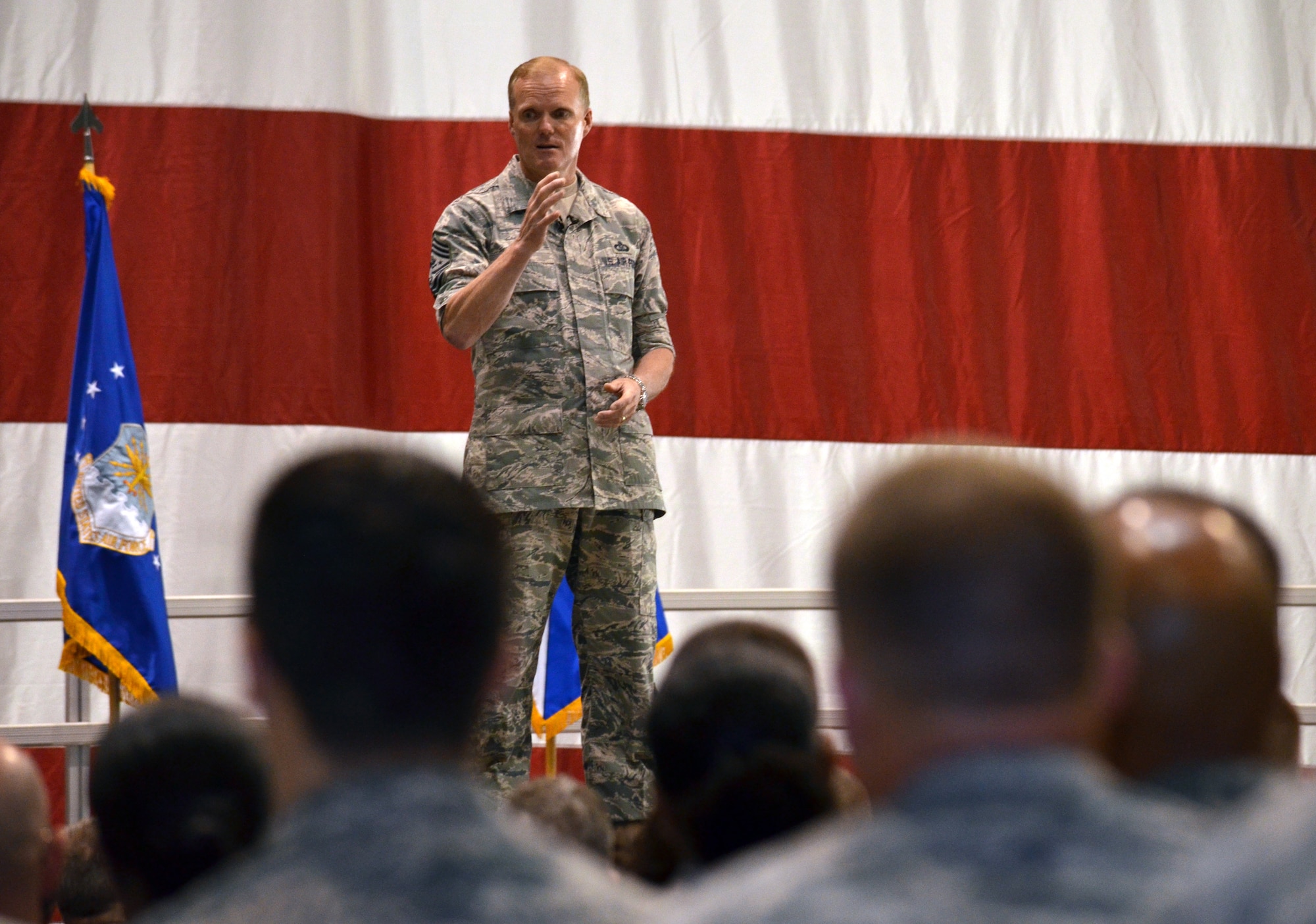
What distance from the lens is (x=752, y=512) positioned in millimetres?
4562

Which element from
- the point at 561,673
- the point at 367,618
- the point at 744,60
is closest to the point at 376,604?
the point at 367,618

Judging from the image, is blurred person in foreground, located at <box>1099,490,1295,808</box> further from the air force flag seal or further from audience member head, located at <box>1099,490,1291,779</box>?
the air force flag seal

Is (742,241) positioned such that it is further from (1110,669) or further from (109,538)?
(1110,669)

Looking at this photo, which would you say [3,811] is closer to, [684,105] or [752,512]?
[752,512]

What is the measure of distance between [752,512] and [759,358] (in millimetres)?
451

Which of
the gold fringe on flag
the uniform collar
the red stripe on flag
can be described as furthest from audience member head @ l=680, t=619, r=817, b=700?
the red stripe on flag

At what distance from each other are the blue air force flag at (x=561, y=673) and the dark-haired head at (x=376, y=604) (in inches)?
105

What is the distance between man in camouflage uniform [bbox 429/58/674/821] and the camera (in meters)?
2.87

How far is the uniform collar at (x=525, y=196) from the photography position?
311 centimetres

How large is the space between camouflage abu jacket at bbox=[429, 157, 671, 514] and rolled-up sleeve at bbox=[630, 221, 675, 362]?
0.01m

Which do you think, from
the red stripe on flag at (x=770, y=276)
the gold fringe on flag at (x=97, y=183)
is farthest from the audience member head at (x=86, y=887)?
the red stripe on flag at (x=770, y=276)

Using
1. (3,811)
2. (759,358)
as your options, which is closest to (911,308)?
(759,358)

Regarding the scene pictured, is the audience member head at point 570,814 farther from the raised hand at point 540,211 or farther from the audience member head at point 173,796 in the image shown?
the raised hand at point 540,211

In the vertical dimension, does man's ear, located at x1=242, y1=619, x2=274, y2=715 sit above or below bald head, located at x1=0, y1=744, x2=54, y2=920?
above
